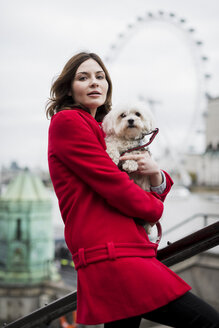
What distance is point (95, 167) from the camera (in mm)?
1409

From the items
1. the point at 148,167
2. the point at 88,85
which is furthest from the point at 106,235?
the point at 88,85

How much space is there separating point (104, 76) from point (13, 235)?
43.9 feet

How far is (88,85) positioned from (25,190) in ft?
45.0

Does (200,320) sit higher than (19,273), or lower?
higher

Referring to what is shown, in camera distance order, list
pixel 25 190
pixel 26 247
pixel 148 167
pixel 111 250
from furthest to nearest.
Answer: pixel 25 190 → pixel 26 247 → pixel 148 167 → pixel 111 250

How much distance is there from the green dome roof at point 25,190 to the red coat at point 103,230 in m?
13.5

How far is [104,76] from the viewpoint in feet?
5.61

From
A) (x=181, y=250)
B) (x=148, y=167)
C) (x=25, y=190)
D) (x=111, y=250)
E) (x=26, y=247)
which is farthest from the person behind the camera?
(x=25, y=190)

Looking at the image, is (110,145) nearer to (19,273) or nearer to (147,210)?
(147,210)

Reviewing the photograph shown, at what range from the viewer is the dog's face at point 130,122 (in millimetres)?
1604

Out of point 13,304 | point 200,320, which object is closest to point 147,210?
point 200,320

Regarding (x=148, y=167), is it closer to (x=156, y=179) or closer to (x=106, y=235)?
(x=156, y=179)

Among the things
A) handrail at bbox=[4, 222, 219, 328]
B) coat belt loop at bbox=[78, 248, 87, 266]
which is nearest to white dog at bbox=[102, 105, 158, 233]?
handrail at bbox=[4, 222, 219, 328]

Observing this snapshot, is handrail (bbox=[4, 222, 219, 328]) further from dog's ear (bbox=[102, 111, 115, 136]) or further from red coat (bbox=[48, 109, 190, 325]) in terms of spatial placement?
dog's ear (bbox=[102, 111, 115, 136])
